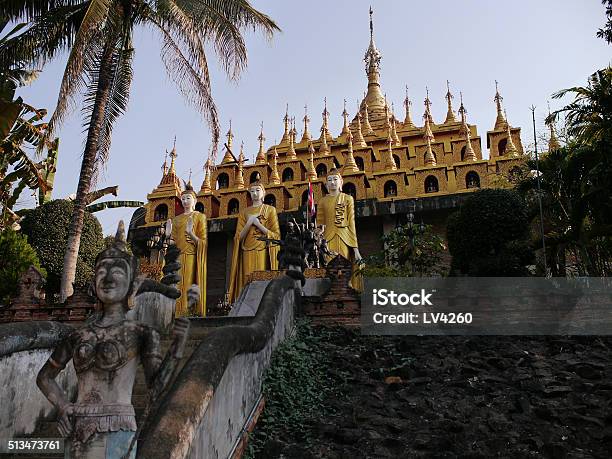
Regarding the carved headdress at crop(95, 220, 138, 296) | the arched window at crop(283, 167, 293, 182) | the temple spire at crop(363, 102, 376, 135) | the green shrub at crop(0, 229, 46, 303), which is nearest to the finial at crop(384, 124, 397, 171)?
the temple spire at crop(363, 102, 376, 135)

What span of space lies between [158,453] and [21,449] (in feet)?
8.08

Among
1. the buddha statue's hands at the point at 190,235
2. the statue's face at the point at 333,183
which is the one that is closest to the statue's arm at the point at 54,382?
the buddha statue's hands at the point at 190,235

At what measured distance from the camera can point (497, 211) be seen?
12.4m

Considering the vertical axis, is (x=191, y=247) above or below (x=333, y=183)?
below

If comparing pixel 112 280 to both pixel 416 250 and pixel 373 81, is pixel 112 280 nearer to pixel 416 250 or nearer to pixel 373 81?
pixel 416 250

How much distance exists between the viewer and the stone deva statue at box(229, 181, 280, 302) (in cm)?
1363

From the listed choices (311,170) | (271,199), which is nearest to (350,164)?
(311,170)

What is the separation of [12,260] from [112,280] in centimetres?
1130

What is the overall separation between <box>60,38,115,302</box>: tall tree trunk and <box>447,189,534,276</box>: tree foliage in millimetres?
7798

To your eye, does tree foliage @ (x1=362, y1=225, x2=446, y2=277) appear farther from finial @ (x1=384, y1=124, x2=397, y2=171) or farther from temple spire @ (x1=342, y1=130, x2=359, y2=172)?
finial @ (x1=384, y1=124, x2=397, y2=171)

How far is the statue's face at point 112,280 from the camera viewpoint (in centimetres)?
426

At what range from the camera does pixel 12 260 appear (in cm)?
1414

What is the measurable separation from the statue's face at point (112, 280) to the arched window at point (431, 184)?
75.1 ft

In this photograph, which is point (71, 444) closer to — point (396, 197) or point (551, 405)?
point (551, 405)
